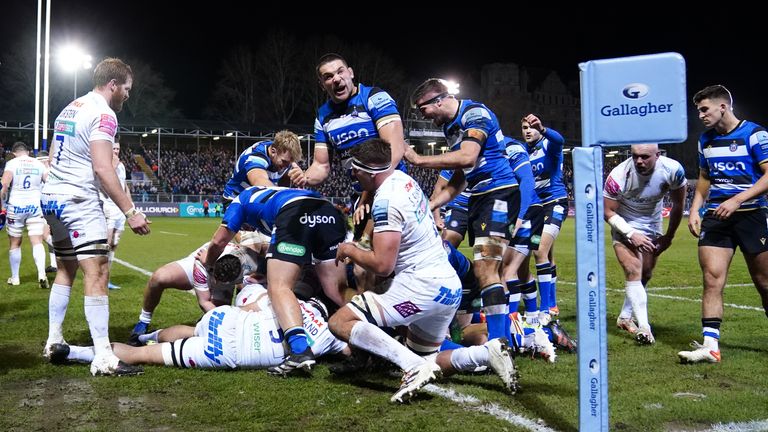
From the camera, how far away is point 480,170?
6254mm

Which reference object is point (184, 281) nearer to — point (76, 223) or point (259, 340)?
point (76, 223)

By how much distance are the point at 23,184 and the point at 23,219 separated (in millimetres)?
618

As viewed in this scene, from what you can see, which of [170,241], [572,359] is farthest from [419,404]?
[170,241]

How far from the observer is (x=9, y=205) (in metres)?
11.8

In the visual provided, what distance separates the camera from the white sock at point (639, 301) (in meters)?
6.77

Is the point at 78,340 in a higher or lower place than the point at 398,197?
lower

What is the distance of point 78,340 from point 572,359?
473 cm

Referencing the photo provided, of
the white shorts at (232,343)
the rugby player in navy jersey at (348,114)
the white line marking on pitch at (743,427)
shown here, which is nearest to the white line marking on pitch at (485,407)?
the white line marking on pitch at (743,427)

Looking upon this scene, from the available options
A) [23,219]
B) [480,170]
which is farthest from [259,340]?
[23,219]

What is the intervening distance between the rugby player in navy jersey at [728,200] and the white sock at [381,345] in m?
2.99

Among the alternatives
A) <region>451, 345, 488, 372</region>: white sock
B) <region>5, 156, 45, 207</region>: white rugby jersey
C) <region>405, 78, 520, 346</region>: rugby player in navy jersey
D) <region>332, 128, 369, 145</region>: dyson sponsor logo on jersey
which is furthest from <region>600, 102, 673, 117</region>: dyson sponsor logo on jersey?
<region>5, 156, 45, 207</region>: white rugby jersey

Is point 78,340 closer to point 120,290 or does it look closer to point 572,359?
point 120,290

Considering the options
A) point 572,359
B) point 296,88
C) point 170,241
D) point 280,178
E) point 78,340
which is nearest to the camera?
point 572,359

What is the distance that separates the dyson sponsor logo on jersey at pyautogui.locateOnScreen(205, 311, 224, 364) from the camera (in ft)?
17.7
